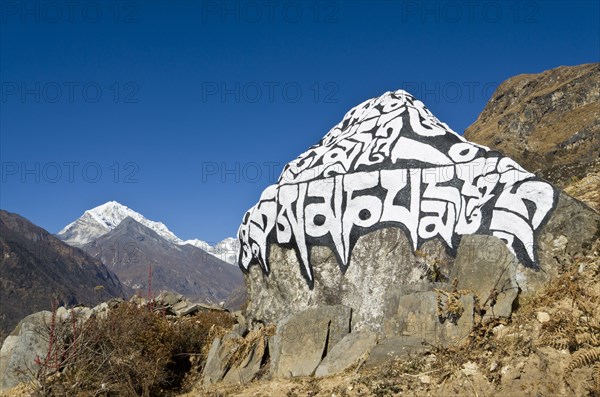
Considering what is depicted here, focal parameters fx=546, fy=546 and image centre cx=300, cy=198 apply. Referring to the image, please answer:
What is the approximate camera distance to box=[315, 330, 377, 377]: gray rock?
8.45 metres

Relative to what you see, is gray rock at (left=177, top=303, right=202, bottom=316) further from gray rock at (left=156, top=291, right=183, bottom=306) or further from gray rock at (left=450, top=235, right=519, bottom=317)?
gray rock at (left=450, top=235, right=519, bottom=317)

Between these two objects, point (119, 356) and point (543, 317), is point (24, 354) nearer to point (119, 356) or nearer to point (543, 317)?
point (119, 356)

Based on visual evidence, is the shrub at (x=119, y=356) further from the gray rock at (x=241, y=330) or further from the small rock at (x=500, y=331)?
the small rock at (x=500, y=331)

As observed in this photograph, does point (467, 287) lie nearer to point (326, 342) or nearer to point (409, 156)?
point (326, 342)

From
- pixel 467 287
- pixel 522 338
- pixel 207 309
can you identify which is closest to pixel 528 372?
pixel 522 338

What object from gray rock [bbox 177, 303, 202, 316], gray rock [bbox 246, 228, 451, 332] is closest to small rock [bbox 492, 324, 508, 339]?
gray rock [bbox 246, 228, 451, 332]

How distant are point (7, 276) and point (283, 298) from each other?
12331 centimetres

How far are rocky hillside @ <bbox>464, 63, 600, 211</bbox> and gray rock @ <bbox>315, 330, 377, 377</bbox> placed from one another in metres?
6.03

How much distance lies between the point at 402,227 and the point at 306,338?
121 inches

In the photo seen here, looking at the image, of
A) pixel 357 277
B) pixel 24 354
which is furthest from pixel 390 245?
pixel 24 354

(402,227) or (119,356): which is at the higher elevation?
(402,227)

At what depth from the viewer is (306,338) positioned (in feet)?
31.1


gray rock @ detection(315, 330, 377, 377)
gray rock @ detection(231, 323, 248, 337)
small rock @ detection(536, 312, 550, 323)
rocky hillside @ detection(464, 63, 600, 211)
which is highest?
rocky hillside @ detection(464, 63, 600, 211)

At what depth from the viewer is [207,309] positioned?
1530cm
